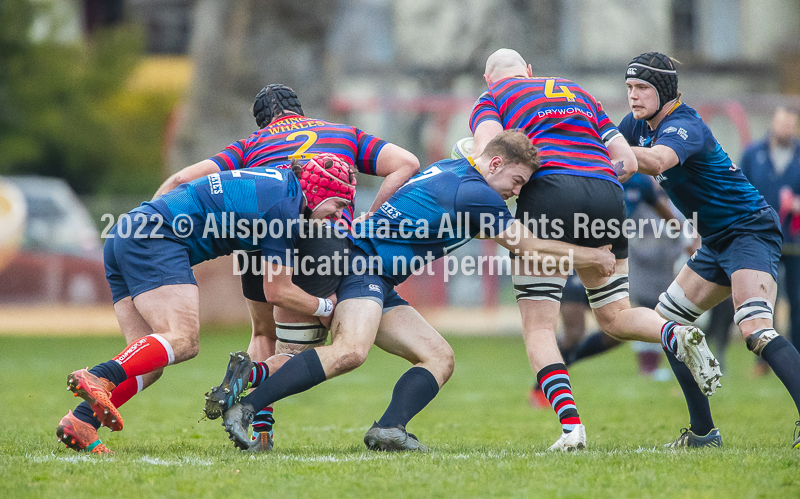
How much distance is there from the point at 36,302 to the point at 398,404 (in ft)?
46.1

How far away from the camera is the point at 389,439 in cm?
478

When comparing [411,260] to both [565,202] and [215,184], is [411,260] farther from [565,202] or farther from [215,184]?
[215,184]

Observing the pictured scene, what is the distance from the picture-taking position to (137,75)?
93.1ft

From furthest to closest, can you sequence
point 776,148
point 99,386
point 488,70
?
point 776,148, point 488,70, point 99,386


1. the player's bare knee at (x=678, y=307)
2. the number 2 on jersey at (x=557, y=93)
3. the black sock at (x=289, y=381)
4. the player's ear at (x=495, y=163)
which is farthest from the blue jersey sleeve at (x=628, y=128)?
the black sock at (x=289, y=381)

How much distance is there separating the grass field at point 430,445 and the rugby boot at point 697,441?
0.34 ft

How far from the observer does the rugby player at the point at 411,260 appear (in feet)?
15.5

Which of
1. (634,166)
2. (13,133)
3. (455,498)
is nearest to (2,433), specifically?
(455,498)

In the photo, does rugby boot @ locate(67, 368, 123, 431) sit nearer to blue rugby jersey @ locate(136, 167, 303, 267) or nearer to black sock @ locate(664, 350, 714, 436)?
blue rugby jersey @ locate(136, 167, 303, 267)

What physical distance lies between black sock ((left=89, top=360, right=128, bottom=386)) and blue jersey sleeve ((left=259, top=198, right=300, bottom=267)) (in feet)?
2.99

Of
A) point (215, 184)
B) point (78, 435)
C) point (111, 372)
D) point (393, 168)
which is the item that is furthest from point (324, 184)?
point (78, 435)

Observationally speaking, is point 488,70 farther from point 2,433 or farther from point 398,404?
point 2,433

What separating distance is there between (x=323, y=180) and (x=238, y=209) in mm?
478

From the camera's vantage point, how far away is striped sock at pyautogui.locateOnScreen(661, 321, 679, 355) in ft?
15.7
